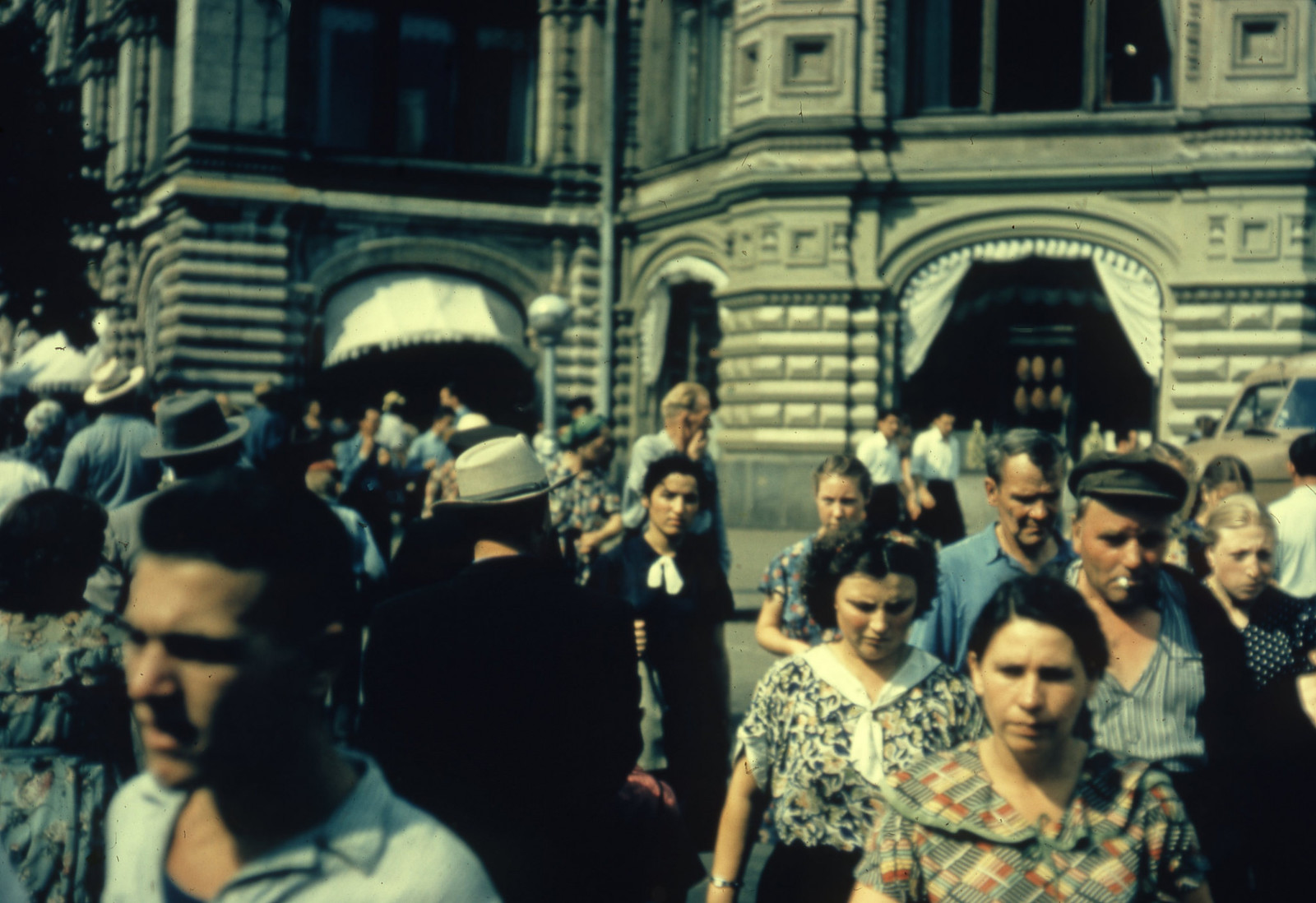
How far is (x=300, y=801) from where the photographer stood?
150 centimetres

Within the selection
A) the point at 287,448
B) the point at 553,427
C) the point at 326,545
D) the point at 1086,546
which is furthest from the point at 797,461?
the point at 326,545

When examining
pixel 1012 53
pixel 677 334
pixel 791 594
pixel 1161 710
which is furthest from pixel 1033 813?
pixel 677 334

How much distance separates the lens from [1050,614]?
2746 millimetres

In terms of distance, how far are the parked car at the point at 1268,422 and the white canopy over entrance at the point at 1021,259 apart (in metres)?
2.81

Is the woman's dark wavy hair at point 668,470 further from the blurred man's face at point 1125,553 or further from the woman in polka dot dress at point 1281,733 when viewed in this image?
the blurred man's face at point 1125,553

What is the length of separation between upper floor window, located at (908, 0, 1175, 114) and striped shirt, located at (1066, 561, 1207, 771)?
1592 cm

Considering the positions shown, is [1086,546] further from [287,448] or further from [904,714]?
[287,448]

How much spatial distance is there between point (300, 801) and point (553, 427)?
12.4 metres

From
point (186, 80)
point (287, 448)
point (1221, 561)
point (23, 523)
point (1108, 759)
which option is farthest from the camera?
point (186, 80)

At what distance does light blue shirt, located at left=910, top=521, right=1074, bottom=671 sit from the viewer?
3.98 meters

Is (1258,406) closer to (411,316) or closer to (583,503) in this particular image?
(583,503)

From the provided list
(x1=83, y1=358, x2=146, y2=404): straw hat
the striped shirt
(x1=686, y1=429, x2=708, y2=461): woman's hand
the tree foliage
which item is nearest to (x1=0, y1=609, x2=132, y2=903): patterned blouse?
the striped shirt

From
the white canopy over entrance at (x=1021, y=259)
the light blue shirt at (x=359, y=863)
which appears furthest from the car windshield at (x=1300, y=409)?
the light blue shirt at (x=359, y=863)

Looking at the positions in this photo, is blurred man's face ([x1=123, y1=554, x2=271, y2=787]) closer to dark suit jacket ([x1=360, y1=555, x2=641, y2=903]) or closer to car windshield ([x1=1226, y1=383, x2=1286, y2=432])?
dark suit jacket ([x1=360, y1=555, x2=641, y2=903])
